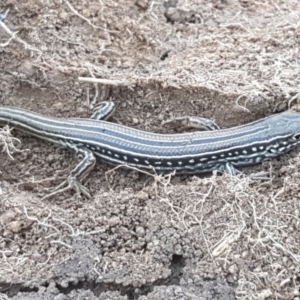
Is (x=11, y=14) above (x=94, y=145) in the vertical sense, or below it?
above

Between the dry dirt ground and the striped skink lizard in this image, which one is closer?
the dry dirt ground

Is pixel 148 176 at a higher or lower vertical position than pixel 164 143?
lower

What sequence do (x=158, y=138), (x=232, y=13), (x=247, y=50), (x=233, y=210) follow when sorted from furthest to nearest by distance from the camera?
(x=232, y=13) → (x=247, y=50) → (x=158, y=138) → (x=233, y=210)

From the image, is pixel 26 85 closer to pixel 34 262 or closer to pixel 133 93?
pixel 133 93

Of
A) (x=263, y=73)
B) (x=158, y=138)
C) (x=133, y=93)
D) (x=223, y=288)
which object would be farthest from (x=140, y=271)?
(x=263, y=73)

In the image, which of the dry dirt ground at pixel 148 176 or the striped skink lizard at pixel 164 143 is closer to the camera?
the dry dirt ground at pixel 148 176
